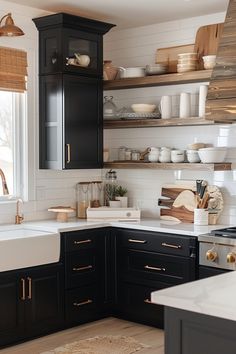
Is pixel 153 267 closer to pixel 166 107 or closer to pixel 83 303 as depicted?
pixel 83 303

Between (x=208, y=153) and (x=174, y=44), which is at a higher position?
(x=174, y=44)

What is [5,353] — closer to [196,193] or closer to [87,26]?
[196,193]

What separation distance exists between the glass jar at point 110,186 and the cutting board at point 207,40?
142 cm

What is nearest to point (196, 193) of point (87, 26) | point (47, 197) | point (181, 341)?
point (47, 197)

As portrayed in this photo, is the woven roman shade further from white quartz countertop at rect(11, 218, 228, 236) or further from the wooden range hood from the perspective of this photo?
the wooden range hood

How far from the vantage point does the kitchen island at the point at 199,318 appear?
2455mm

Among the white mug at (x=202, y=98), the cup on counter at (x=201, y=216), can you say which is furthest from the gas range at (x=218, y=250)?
the white mug at (x=202, y=98)

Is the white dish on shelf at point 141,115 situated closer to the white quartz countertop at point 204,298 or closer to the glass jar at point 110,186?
the glass jar at point 110,186

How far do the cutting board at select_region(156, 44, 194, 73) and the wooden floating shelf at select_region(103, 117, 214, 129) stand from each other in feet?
1.73

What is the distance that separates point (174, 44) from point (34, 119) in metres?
1.49

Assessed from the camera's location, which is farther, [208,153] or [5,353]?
[208,153]

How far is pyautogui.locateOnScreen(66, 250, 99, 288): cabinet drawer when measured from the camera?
5316 millimetres

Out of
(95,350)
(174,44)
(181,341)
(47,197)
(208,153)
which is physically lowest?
(95,350)

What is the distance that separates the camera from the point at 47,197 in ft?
19.2
